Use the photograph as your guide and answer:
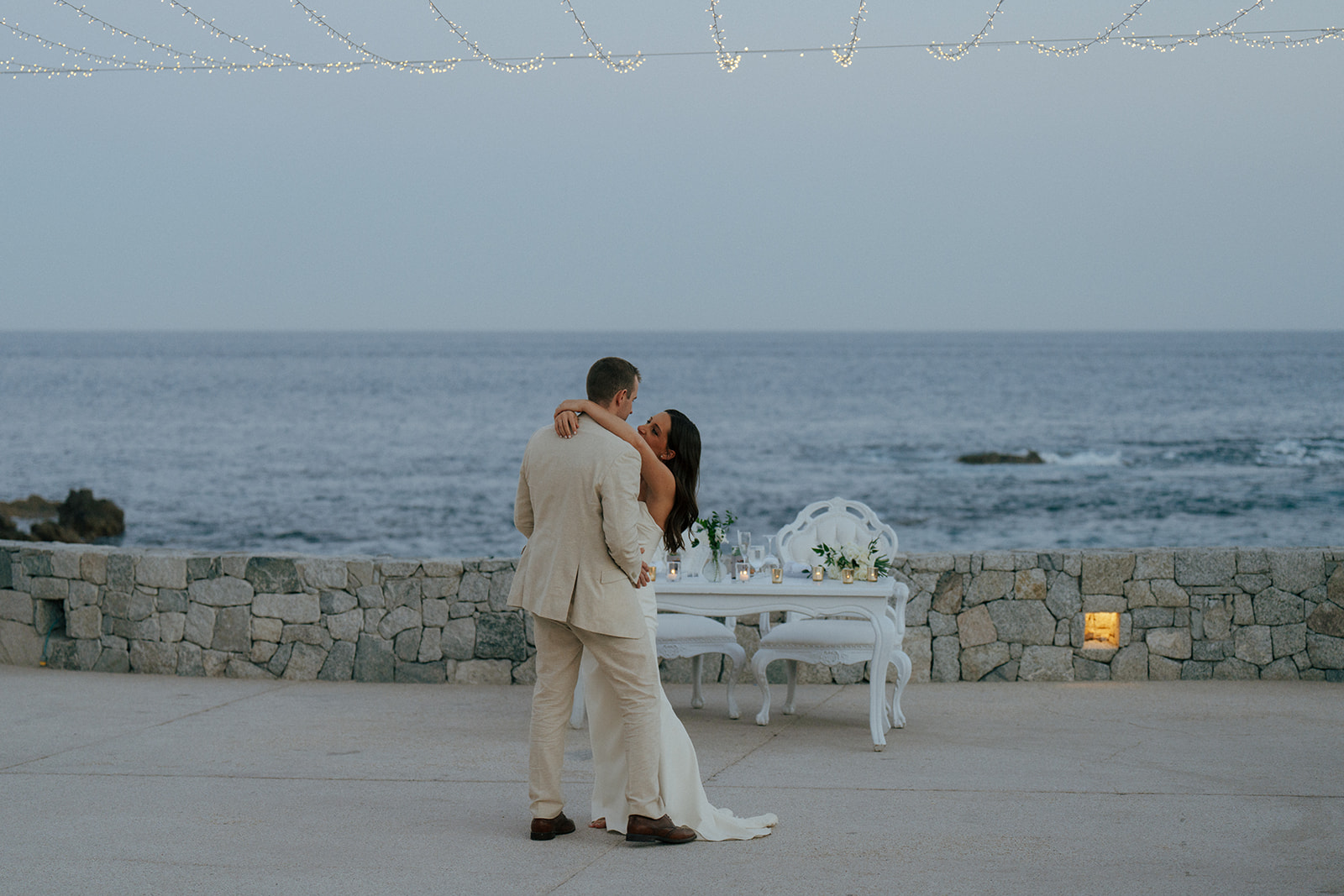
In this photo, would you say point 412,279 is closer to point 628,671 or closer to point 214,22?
point 214,22

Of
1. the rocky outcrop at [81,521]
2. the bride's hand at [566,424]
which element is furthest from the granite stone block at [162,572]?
the rocky outcrop at [81,521]

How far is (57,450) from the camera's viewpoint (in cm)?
3541

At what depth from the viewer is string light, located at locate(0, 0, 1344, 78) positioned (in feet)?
21.8

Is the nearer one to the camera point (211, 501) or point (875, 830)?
point (875, 830)

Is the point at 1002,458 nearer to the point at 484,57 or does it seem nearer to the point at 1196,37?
the point at 1196,37

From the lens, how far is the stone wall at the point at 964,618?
6.74m

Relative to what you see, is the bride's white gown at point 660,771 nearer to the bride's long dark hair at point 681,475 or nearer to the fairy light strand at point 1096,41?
the bride's long dark hair at point 681,475

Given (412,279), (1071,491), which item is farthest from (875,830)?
(412,279)

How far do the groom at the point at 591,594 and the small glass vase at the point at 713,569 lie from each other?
5.87 feet

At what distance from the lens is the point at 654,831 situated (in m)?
3.73

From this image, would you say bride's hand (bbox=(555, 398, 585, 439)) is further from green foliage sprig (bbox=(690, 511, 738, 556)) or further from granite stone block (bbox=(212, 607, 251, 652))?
granite stone block (bbox=(212, 607, 251, 652))

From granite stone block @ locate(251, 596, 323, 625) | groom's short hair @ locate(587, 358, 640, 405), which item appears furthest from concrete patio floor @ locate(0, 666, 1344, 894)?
groom's short hair @ locate(587, 358, 640, 405)

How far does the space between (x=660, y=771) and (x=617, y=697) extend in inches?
10.7

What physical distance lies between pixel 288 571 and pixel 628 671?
3742 millimetres
